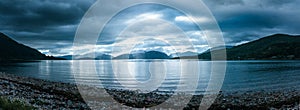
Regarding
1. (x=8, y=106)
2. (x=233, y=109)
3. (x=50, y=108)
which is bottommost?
(x=233, y=109)

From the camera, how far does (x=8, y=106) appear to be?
14.8 m

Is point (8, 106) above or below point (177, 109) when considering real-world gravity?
above

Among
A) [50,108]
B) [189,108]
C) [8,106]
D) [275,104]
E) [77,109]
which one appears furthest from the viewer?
[275,104]

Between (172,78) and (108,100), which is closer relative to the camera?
(108,100)

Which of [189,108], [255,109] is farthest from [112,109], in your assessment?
[255,109]

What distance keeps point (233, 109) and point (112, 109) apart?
13513 mm

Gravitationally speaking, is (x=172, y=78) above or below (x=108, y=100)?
below

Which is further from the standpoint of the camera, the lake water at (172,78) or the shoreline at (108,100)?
the lake water at (172,78)

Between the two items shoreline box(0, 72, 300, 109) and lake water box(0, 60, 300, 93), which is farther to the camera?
lake water box(0, 60, 300, 93)

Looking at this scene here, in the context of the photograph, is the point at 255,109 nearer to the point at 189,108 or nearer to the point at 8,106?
the point at 189,108

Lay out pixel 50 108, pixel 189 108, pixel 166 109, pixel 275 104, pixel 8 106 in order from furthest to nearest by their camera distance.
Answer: pixel 275 104, pixel 189 108, pixel 166 109, pixel 50 108, pixel 8 106

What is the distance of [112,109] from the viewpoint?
24156 millimetres

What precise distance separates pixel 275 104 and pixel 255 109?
4327 millimetres

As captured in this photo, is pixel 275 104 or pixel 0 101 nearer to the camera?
pixel 0 101
